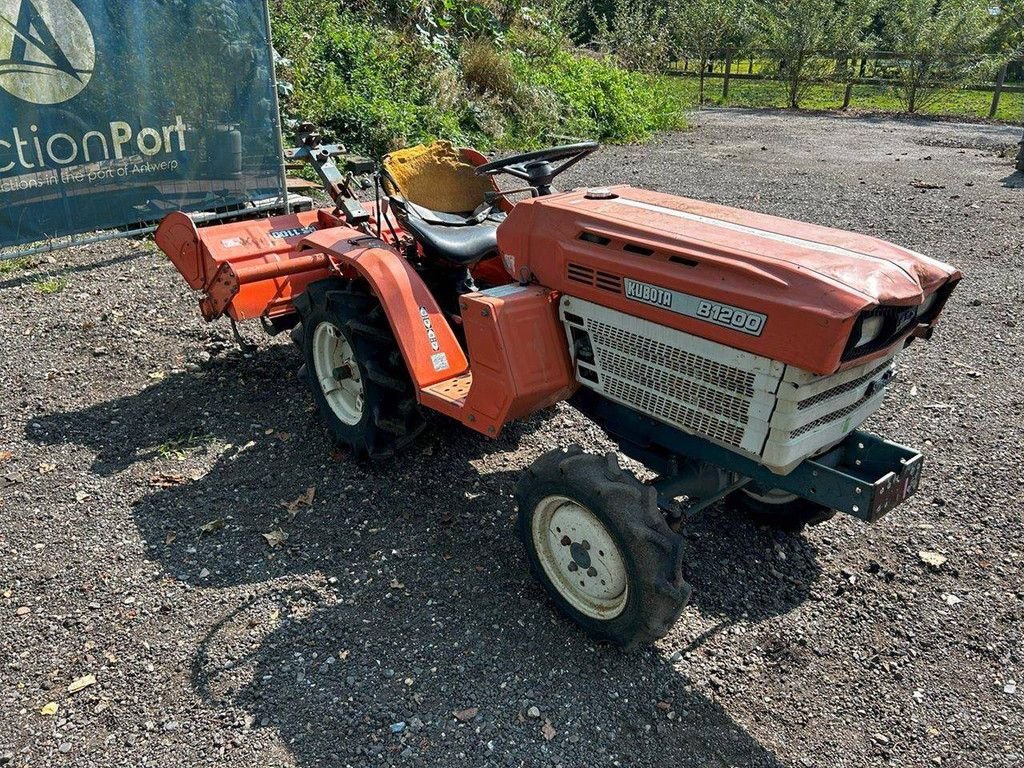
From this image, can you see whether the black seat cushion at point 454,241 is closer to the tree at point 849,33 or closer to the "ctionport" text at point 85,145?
the "ctionport" text at point 85,145

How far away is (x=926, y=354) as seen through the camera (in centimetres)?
562

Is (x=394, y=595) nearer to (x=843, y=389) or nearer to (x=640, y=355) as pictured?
(x=640, y=355)

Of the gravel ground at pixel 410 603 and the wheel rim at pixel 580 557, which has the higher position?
the wheel rim at pixel 580 557

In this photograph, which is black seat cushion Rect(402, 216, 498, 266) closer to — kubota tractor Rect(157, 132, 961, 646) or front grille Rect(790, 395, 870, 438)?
kubota tractor Rect(157, 132, 961, 646)

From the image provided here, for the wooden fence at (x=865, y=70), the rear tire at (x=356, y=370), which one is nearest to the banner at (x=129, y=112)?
the rear tire at (x=356, y=370)

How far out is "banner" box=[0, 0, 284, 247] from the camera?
625cm

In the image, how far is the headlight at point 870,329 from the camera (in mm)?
2500

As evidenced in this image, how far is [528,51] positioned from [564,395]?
545 inches

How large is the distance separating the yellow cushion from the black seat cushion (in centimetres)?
30

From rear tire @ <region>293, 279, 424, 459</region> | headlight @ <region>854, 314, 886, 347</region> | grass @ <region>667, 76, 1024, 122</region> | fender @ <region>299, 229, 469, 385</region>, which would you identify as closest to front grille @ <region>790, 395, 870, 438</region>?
headlight @ <region>854, 314, 886, 347</region>

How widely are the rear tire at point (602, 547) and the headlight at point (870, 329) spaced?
82cm

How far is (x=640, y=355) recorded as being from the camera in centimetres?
293

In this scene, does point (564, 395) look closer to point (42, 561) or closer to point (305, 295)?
point (305, 295)

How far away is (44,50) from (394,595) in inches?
208
